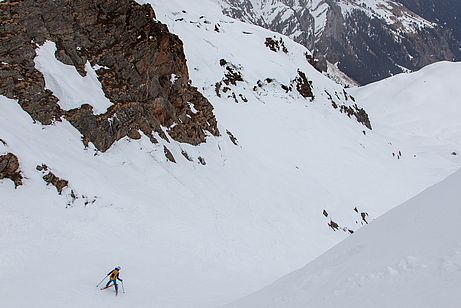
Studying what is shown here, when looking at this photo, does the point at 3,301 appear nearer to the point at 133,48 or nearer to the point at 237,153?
the point at 133,48

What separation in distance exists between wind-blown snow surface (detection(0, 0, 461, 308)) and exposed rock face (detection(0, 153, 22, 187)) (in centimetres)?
33

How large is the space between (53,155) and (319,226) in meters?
18.9

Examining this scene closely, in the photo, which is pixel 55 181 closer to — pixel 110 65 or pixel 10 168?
pixel 10 168

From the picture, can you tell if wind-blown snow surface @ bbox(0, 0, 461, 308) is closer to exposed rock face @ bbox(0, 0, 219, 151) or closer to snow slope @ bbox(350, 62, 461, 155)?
exposed rock face @ bbox(0, 0, 219, 151)

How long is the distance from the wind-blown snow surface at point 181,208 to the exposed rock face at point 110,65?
3.21ft

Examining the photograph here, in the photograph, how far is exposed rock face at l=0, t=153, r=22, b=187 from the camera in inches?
720

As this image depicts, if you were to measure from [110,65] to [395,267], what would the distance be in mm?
23890

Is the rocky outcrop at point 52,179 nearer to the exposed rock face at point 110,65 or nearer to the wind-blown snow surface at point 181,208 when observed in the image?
the wind-blown snow surface at point 181,208

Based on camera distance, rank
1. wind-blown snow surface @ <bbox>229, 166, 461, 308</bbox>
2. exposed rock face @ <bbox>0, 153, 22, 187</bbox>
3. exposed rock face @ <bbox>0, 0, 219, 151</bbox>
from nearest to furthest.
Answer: wind-blown snow surface @ <bbox>229, 166, 461, 308</bbox> → exposed rock face @ <bbox>0, 153, 22, 187</bbox> → exposed rock face @ <bbox>0, 0, 219, 151</bbox>

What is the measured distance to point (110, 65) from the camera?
1099 inches

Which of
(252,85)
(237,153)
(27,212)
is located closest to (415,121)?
(252,85)

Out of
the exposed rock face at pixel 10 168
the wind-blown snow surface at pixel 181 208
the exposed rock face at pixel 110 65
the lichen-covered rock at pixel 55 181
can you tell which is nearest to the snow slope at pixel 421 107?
the wind-blown snow surface at pixel 181 208

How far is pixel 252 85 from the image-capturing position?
171ft

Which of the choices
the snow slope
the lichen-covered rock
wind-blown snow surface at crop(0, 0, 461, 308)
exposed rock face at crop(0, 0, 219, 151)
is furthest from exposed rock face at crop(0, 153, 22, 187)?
the snow slope
